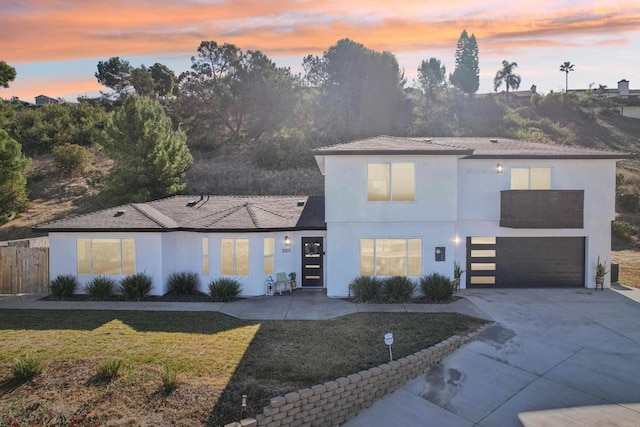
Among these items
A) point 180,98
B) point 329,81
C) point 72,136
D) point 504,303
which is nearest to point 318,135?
point 329,81

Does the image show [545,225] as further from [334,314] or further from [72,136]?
[72,136]

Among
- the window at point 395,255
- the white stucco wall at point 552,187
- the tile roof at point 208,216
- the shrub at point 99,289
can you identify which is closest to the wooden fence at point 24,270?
the tile roof at point 208,216

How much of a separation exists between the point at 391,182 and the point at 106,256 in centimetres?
1076

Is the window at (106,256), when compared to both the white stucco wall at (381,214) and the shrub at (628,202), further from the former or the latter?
the shrub at (628,202)

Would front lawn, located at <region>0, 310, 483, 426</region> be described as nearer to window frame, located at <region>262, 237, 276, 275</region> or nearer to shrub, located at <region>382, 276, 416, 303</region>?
shrub, located at <region>382, 276, 416, 303</region>

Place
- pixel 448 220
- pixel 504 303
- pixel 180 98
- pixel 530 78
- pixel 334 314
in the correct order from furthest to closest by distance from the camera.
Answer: pixel 530 78 < pixel 180 98 < pixel 448 220 < pixel 504 303 < pixel 334 314

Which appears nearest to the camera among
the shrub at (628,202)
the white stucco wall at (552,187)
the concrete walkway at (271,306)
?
the concrete walkway at (271,306)

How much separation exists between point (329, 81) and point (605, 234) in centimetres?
3941

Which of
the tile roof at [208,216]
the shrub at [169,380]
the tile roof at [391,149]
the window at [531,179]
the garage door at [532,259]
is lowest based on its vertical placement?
the shrub at [169,380]

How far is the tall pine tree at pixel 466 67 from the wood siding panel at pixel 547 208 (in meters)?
51.2

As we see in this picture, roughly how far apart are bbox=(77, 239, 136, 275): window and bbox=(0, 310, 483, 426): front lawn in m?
2.37

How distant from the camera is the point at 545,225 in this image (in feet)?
49.9

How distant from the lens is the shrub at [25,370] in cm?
808

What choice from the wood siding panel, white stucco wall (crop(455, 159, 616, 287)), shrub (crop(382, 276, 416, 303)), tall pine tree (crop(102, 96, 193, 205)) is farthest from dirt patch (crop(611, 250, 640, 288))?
tall pine tree (crop(102, 96, 193, 205))
